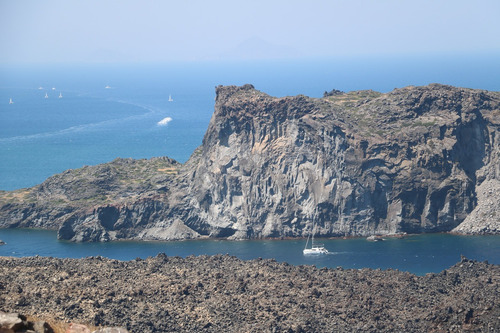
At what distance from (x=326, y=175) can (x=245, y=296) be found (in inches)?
1763

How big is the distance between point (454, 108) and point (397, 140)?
10973 mm

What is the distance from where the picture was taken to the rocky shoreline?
2800 inches

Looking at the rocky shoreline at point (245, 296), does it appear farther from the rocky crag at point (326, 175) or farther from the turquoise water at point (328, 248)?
the rocky crag at point (326, 175)

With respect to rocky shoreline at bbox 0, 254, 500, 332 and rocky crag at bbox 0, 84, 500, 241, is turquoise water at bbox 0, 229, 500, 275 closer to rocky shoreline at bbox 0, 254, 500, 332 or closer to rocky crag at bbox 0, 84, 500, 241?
rocky crag at bbox 0, 84, 500, 241

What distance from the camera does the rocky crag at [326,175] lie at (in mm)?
118750

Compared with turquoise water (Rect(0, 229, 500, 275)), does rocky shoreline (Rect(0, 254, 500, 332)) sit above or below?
above

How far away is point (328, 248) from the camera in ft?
367

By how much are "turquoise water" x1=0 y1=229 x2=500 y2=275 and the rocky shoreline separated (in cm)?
1469

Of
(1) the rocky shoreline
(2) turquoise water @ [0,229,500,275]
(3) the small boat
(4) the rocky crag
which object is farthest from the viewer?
(4) the rocky crag

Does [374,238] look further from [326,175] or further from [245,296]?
[245,296]

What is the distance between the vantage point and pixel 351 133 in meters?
121

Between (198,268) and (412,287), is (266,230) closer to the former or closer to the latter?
(198,268)

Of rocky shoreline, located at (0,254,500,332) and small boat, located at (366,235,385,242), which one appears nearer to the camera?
rocky shoreline, located at (0,254,500,332)

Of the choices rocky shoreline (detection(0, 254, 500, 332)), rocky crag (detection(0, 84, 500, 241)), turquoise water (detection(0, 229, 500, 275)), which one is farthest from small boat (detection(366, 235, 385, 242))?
rocky shoreline (detection(0, 254, 500, 332))
